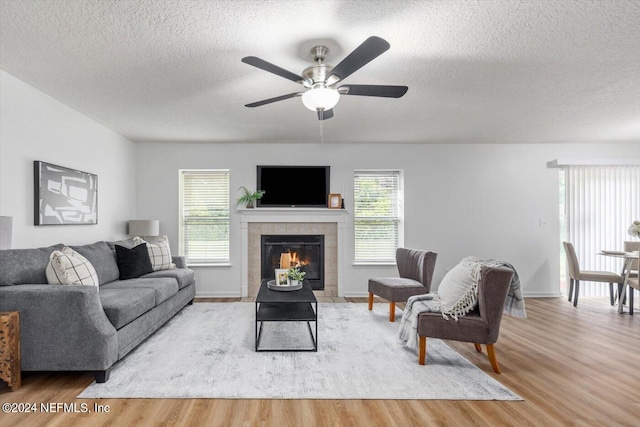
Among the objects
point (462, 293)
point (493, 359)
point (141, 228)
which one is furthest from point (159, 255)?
point (493, 359)

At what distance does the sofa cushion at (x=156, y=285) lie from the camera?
346 cm

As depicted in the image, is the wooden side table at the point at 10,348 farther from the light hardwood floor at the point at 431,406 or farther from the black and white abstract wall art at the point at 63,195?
the black and white abstract wall art at the point at 63,195

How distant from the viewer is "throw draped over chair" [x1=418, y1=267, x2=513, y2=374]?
8.86ft

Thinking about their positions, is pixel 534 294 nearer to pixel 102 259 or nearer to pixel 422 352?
pixel 422 352

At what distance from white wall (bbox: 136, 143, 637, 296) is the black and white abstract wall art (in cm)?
170

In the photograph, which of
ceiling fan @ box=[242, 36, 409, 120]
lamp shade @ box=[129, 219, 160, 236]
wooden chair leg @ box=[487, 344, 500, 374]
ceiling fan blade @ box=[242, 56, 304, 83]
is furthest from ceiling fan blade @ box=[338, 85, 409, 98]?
lamp shade @ box=[129, 219, 160, 236]

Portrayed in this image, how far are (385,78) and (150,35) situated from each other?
74.3 inches

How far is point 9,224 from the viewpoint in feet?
8.43

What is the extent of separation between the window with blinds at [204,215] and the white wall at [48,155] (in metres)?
0.95

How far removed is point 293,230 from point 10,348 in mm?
3717

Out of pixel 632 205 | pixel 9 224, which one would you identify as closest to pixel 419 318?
pixel 9 224

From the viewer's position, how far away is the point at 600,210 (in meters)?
5.59

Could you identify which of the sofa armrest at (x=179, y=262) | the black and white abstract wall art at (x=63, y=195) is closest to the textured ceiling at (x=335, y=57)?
the black and white abstract wall art at (x=63, y=195)

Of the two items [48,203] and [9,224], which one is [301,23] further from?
[48,203]
